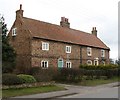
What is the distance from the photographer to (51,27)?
147 ft

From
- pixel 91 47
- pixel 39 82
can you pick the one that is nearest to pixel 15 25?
pixel 91 47

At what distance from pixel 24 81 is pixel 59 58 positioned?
18635 mm

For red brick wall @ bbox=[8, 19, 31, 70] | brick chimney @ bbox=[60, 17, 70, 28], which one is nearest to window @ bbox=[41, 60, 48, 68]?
red brick wall @ bbox=[8, 19, 31, 70]

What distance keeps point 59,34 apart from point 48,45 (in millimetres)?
4993

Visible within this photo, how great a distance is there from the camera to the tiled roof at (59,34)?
39.7 m

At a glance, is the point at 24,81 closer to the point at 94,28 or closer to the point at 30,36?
the point at 30,36

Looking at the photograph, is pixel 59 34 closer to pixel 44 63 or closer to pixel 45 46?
pixel 45 46

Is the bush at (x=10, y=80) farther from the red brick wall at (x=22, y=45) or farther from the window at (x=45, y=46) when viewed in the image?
the window at (x=45, y=46)

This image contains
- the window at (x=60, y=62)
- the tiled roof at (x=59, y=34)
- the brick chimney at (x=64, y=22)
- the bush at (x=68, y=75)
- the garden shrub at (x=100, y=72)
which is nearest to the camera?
the bush at (x=68, y=75)

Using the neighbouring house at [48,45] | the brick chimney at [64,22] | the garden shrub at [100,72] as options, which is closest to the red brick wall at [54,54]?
the neighbouring house at [48,45]

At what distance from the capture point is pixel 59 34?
4378 cm

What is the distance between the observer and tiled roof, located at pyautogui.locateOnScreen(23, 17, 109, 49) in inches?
1563

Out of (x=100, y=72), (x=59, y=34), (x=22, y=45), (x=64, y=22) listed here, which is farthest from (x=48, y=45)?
(x=64, y=22)

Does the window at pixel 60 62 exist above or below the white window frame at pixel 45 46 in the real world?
below
